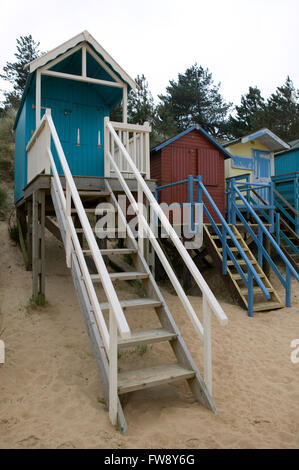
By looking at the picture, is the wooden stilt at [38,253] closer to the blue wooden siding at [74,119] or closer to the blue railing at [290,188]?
the blue wooden siding at [74,119]

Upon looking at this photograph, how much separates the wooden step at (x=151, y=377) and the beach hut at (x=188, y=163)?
754 centimetres

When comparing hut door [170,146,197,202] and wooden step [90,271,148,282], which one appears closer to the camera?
wooden step [90,271,148,282]

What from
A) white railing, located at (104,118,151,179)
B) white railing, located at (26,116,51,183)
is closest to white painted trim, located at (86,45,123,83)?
white railing, located at (104,118,151,179)

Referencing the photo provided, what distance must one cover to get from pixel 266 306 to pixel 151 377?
429 cm

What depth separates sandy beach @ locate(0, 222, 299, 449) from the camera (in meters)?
2.81

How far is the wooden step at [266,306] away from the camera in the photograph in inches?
266

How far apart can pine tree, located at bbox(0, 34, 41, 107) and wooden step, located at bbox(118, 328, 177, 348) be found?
27.2 meters

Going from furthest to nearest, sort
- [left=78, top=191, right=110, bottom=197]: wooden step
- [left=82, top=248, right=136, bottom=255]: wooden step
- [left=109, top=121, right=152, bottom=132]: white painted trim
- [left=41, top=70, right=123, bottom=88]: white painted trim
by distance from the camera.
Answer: [left=41, top=70, right=123, bottom=88]: white painted trim < [left=109, top=121, right=152, bottom=132]: white painted trim < [left=78, top=191, right=110, bottom=197]: wooden step < [left=82, top=248, right=136, bottom=255]: wooden step

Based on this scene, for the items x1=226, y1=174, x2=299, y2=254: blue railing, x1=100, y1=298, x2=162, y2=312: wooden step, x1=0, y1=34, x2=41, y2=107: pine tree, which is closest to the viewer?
x1=100, y1=298, x2=162, y2=312: wooden step

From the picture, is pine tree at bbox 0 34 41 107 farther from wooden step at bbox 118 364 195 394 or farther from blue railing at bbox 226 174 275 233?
wooden step at bbox 118 364 195 394
